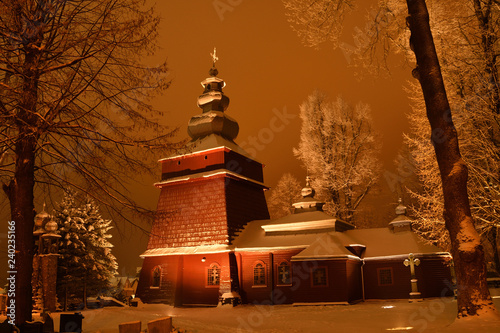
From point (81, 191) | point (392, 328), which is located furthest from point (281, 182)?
point (81, 191)

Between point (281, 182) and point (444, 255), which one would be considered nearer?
Result: point (444, 255)

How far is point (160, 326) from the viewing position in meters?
9.40

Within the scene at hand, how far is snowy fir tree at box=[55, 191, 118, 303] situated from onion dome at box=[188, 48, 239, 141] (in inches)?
349

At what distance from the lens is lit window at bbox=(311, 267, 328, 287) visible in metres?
22.4

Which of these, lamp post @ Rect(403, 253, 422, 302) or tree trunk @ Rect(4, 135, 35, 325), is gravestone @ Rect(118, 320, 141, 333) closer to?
tree trunk @ Rect(4, 135, 35, 325)

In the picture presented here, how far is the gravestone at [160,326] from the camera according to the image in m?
9.17

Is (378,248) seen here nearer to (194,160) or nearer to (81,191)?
(194,160)

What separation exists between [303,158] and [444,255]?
11233 mm

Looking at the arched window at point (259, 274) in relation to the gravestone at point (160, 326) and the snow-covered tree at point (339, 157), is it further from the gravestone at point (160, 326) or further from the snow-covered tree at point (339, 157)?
the gravestone at point (160, 326)

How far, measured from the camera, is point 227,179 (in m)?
26.9

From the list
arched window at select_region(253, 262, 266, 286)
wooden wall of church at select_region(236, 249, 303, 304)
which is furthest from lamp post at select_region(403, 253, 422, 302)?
arched window at select_region(253, 262, 266, 286)

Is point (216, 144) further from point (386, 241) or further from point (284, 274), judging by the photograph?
point (386, 241)

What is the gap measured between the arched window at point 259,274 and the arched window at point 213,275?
7.20 ft

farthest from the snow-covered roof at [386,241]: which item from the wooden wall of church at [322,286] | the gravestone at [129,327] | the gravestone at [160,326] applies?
the gravestone at [129,327]
